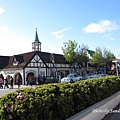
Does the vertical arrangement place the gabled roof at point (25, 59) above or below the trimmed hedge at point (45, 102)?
above

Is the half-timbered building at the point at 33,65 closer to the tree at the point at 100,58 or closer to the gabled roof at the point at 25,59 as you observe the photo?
the gabled roof at the point at 25,59

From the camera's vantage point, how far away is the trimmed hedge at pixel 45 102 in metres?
3.99

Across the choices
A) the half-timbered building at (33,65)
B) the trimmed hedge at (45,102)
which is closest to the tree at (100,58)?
the half-timbered building at (33,65)

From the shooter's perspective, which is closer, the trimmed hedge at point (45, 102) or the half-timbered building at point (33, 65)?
the trimmed hedge at point (45, 102)

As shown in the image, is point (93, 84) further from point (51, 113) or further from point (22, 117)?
point (22, 117)

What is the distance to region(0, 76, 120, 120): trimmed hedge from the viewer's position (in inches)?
157

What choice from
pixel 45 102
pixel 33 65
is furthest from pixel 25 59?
pixel 45 102

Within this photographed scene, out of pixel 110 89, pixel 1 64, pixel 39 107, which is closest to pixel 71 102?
pixel 39 107

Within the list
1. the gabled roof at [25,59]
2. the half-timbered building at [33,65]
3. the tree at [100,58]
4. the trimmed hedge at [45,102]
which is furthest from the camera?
the tree at [100,58]

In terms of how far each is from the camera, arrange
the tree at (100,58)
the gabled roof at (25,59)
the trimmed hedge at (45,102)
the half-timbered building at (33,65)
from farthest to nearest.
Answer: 1. the tree at (100,58)
2. the gabled roof at (25,59)
3. the half-timbered building at (33,65)
4. the trimmed hedge at (45,102)

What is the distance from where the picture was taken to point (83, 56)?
49.5 meters

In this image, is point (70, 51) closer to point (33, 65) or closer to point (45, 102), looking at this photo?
point (33, 65)

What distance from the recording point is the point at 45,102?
4.47 m

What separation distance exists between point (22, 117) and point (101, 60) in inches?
2161
